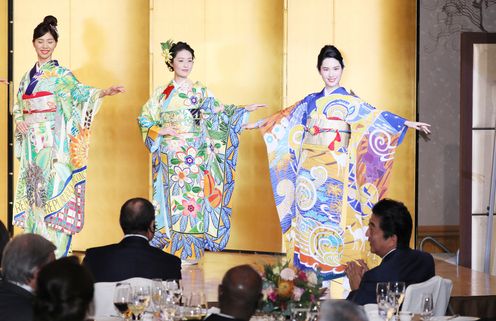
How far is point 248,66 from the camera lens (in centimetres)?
986

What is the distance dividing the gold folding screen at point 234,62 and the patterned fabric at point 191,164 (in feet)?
3.29

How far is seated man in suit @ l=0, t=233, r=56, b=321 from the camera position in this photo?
3.36 metres

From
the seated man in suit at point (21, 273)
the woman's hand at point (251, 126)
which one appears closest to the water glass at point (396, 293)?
the seated man in suit at point (21, 273)

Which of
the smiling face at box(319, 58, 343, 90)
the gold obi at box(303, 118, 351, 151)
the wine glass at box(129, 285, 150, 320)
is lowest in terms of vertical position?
the wine glass at box(129, 285, 150, 320)

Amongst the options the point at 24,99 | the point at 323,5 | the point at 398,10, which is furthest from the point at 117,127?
the point at 398,10

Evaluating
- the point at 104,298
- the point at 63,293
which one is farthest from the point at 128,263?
the point at 63,293

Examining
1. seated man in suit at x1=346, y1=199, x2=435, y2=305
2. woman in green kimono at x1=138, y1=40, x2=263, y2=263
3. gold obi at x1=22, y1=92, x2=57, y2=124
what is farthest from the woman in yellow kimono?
seated man in suit at x1=346, y1=199, x2=435, y2=305

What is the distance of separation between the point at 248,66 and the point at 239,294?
688 centimetres

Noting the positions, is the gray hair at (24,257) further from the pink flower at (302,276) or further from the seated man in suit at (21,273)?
the pink flower at (302,276)

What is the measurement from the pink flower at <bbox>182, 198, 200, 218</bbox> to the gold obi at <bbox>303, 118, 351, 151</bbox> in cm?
151

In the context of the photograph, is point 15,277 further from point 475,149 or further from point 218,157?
point 475,149

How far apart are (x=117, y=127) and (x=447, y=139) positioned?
366cm

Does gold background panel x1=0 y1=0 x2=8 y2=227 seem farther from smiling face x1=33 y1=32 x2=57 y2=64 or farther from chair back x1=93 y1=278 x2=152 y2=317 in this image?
chair back x1=93 y1=278 x2=152 y2=317

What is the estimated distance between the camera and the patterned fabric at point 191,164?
28.3 ft
